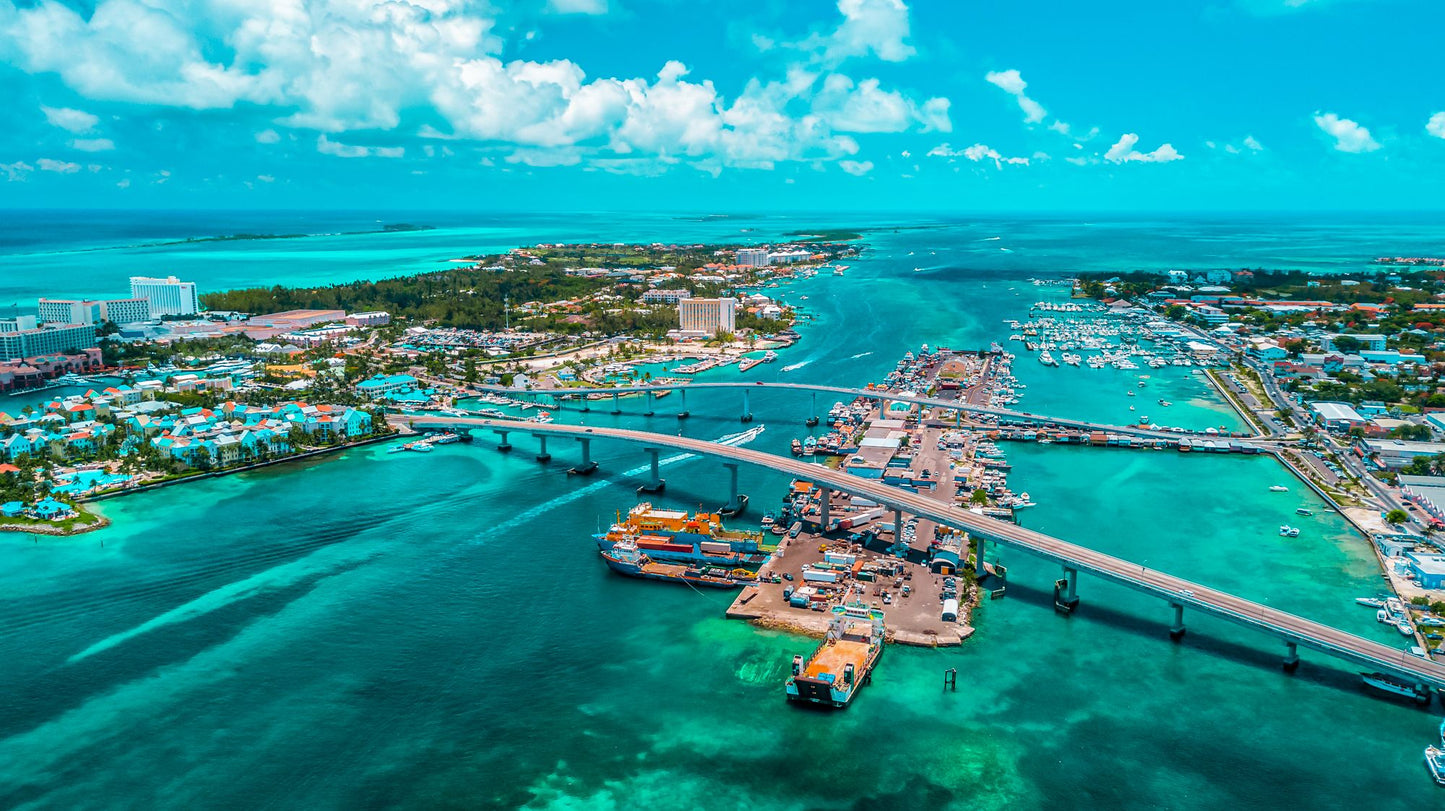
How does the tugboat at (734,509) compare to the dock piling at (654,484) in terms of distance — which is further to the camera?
the dock piling at (654,484)

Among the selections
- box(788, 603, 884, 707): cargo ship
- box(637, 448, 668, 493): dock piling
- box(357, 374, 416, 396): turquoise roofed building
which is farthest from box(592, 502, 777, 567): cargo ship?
box(357, 374, 416, 396): turquoise roofed building

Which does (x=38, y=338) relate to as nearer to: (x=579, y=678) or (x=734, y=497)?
(x=734, y=497)

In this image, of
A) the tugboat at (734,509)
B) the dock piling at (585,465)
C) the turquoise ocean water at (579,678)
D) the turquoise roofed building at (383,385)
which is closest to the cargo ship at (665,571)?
the turquoise ocean water at (579,678)

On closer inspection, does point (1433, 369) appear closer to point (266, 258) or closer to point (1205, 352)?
point (1205, 352)

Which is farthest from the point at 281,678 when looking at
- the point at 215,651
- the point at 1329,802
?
the point at 1329,802

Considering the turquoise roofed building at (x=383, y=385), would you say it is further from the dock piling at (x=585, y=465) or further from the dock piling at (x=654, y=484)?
the dock piling at (x=654, y=484)

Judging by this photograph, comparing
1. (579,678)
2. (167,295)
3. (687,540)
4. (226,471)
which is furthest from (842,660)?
(167,295)
